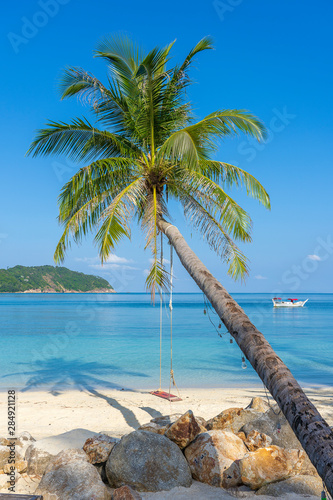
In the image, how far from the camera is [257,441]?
17.4 feet

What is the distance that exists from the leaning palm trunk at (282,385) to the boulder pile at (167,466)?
125 centimetres

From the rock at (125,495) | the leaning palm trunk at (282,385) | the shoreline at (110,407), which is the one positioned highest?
the leaning palm trunk at (282,385)

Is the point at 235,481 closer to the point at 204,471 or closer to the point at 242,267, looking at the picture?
the point at 204,471

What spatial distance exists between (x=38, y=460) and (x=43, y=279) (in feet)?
378

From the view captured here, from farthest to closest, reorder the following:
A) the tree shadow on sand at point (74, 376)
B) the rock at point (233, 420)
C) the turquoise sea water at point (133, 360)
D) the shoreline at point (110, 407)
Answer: the turquoise sea water at point (133, 360) < the tree shadow on sand at point (74, 376) < the shoreline at point (110, 407) < the rock at point (233, 420)

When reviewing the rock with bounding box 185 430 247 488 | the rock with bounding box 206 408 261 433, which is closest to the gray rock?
the rock with bounding box 185 430 247 488

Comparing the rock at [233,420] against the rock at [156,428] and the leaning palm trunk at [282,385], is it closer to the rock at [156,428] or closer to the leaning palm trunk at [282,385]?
the rock at [156,428]

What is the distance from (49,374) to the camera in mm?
14727

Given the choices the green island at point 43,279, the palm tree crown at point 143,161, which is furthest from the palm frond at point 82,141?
the green island at point 43,279

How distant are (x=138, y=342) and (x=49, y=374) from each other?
9.60m

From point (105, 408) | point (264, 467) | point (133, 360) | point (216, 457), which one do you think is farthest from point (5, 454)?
point (133, 360)

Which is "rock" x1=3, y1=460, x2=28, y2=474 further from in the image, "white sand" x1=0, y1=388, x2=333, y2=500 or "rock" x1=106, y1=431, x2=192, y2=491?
"rock" x1=106, y1=431, x2=192, y2=491

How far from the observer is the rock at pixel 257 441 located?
17.2ft

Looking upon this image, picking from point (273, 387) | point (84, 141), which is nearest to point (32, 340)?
point (84, 141)
